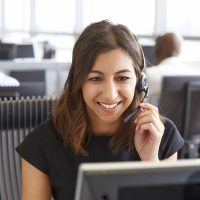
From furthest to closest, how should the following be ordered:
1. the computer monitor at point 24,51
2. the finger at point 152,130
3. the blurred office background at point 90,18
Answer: the blurred office background at point 90,18, the computer monitor at point 24,51, the finger at point 152,130

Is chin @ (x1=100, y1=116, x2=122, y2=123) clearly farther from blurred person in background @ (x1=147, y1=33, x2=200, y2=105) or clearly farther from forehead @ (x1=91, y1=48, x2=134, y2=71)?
blurred person in background @ (x1=147, y1=33, x2=200, y2=105)

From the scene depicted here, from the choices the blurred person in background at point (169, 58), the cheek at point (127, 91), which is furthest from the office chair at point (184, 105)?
the cheek at point (127, 91)

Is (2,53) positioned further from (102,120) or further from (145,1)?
(145,1)

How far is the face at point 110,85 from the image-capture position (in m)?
0.98

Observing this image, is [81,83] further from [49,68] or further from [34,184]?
[49,68]

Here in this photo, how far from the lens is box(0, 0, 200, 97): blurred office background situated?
6324 mm

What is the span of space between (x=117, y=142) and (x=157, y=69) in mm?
1310

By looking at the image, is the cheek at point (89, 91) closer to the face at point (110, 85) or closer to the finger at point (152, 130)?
the face at point (110, 85)

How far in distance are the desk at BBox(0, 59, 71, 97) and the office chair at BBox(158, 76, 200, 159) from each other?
843mm

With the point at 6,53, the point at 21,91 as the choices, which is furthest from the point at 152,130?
the point at 6,53

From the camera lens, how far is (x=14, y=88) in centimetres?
127

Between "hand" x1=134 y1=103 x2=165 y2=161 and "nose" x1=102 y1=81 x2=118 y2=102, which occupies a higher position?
"nose" x1=102 y1=81 x2=118 y2=102

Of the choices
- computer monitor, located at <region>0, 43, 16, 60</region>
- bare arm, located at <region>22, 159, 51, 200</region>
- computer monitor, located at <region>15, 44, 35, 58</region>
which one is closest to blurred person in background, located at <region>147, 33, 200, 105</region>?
bare arm, located at <region>22, 159, 51, 200</region>

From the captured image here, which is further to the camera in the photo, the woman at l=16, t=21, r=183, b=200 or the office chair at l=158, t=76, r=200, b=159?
the office chair at l=158, t=76, r=200, b=159
